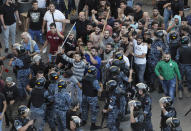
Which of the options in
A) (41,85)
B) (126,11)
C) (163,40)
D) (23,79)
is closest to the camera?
(41,85)

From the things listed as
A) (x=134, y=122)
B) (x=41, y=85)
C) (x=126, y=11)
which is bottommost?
(x=134, y=122)

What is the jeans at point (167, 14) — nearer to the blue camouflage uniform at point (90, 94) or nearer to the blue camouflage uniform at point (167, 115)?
the blue camouflage uniform at point (90, 94)

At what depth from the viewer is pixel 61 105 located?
34.6 ft

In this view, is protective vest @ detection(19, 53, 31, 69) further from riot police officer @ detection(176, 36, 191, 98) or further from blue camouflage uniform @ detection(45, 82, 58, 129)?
riot police officer @ detection(176, 36, 191, 98)

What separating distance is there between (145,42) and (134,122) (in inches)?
149

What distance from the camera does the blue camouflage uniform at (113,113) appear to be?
10656 mm

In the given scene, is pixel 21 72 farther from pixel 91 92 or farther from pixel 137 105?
pixel 137 105

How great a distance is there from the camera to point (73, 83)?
36.8 feet

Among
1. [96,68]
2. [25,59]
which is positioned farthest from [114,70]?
[25,59]

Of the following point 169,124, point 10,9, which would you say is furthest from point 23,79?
point 169,124

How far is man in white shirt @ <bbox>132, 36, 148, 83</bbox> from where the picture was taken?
41.4ft

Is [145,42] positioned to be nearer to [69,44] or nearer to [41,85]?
[69,44]

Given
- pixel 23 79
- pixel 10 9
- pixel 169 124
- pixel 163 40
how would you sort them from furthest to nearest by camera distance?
pixel 10 9 → pixel 163 40 → pixel 23 79 → pixel 169 124

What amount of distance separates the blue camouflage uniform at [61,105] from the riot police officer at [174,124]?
237cm
